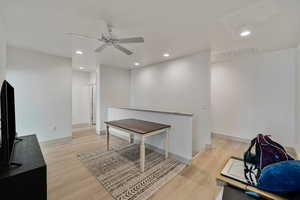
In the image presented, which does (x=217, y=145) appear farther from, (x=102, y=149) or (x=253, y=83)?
(x=102, y=149)

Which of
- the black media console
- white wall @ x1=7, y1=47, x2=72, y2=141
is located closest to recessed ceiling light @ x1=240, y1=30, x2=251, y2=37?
the black media console

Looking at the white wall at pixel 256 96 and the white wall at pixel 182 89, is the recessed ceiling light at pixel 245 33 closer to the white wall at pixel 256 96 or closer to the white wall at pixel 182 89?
the white wall at pixel 182 89

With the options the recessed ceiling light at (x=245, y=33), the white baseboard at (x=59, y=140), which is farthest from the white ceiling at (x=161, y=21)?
the white baseboard at (x=59, y=140)

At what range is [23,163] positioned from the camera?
3.78 ft

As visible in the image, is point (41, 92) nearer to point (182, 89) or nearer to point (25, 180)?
point (25, 180)

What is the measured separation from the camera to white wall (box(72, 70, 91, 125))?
570 cm

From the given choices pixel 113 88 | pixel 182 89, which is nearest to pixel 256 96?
pixel 182 89

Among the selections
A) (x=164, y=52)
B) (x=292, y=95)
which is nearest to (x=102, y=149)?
(x=164, y=52)

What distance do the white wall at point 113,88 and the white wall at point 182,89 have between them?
0.57 metres

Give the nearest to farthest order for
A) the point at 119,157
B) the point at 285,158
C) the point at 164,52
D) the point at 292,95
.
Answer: the point at 285,158 < the point at 119,157 < the point at 292,95 < the point at 164,52

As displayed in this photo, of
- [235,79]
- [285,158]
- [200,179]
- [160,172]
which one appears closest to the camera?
[285,158]

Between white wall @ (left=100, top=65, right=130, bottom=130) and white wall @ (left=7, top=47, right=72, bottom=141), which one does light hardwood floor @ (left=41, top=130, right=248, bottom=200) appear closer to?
white wall @ (left=7, top=47, right=72, bottom=141)

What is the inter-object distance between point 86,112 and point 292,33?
7.09 metres

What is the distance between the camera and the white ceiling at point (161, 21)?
1.60 metres
